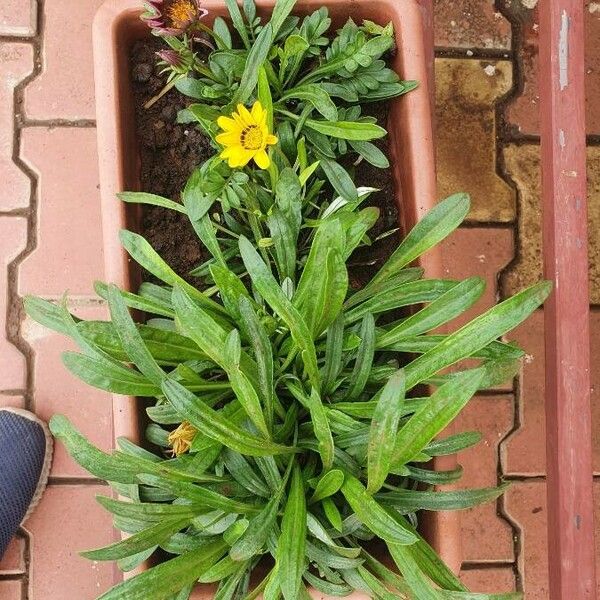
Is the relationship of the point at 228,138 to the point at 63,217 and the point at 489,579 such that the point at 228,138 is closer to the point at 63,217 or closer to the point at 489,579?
the point at 63,217

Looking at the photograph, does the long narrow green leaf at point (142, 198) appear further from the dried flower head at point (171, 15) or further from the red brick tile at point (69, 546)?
the red brick tile at point (69, 546)

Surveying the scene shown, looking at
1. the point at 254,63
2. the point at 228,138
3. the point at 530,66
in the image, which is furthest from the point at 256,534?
→ the point at 530,66

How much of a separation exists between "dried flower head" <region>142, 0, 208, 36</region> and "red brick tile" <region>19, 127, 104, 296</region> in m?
0.54

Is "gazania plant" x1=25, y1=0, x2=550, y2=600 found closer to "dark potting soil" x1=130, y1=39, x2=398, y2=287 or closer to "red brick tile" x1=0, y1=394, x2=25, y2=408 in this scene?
"dark potting soil" x1=130, y1=39, x2=398, y2=287

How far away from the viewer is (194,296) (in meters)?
0.80

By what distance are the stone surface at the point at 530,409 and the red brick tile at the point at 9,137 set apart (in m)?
0.92

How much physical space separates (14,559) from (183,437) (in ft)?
2.38

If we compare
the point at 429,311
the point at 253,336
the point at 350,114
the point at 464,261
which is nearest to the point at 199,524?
the point at 253,336

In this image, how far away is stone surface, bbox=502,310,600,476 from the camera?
1321mm

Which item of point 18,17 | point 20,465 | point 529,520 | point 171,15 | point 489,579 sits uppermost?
point 18,17

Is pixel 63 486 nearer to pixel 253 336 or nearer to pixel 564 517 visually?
pixel 253 336

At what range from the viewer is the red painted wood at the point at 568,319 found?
2.33 feet

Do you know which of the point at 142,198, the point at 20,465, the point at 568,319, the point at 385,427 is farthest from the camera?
the point at 20,465

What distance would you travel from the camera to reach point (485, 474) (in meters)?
A: 1.31
